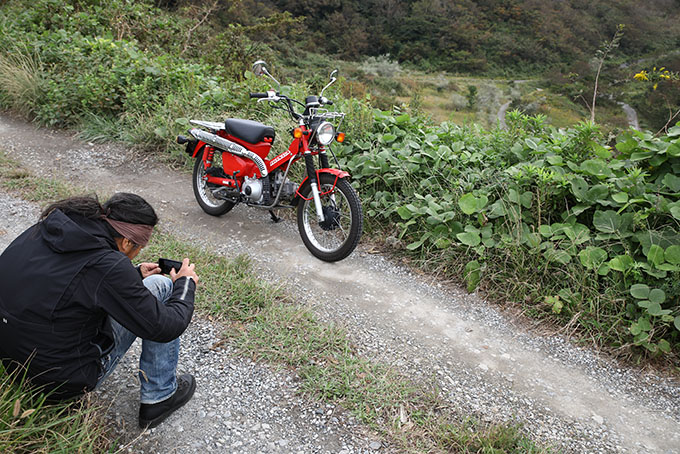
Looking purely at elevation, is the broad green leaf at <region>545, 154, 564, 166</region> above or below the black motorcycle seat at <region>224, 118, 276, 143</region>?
above

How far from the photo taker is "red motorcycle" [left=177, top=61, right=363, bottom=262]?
4.07m

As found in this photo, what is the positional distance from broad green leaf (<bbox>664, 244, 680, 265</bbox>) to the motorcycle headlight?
2534mm

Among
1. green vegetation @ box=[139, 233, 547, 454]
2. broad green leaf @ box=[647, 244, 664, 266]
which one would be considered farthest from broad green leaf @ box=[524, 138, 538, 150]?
green vegetation @ box=[139, 233, 547, 454]

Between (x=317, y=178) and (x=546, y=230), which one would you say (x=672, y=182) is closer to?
(x=546, y=230)

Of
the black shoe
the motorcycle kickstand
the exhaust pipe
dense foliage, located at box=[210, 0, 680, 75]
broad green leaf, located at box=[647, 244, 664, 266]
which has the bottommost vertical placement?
the black shoe

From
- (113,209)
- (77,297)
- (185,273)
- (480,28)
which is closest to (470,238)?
(185,273)

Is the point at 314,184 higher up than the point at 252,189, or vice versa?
the point at 314,184

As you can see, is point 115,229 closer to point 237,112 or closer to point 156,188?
point 156,188

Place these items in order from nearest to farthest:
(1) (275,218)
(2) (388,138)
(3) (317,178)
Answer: (3) (317,178)
(1) (275,218)
(2) (388,138)

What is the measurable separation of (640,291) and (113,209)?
3.24 m

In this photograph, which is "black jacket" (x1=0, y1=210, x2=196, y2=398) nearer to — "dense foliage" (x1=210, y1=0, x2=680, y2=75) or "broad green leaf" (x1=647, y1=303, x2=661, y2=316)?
"broad green leaf" (x1=647, y1=303, x2=661, y2=316)

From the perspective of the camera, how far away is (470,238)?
4035 mm

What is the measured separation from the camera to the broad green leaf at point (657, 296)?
10.7ft

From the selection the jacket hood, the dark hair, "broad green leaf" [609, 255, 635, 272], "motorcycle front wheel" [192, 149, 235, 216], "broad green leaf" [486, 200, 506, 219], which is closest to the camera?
the jacket hood
